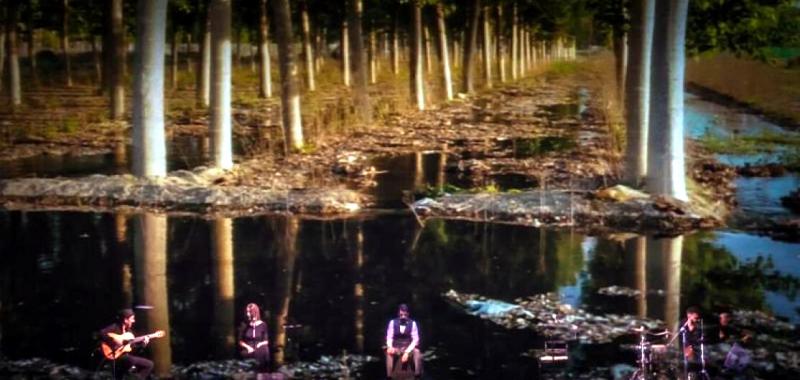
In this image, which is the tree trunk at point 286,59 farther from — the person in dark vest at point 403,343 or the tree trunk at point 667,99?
the person in dark vest at point 403,343

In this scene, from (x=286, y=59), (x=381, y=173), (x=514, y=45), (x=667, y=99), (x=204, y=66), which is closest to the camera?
(x=667, y=99)

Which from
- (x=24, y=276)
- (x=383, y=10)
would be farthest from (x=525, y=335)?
(x=383, y=10)

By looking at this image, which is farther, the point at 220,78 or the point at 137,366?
the point at 220,78

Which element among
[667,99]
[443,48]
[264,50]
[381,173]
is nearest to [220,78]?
[381,173]

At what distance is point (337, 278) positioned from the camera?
1406cm

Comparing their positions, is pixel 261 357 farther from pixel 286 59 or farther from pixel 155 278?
pixel 286 59

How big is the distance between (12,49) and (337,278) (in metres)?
26.9

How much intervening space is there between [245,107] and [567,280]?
1185 inches

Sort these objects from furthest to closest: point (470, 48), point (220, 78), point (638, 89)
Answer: point (470, 48)
point (220, 78)
point (638, 89)

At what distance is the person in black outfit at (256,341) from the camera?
386 inches

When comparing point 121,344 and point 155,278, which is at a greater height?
point 121,344

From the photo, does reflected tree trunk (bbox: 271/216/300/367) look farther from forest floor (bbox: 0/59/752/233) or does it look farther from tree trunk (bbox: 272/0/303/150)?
tree trunk (bbox: 272/0/303/150)

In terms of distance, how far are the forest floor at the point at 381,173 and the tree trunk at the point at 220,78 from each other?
2.43ft

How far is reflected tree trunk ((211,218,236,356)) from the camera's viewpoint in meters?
11.3
